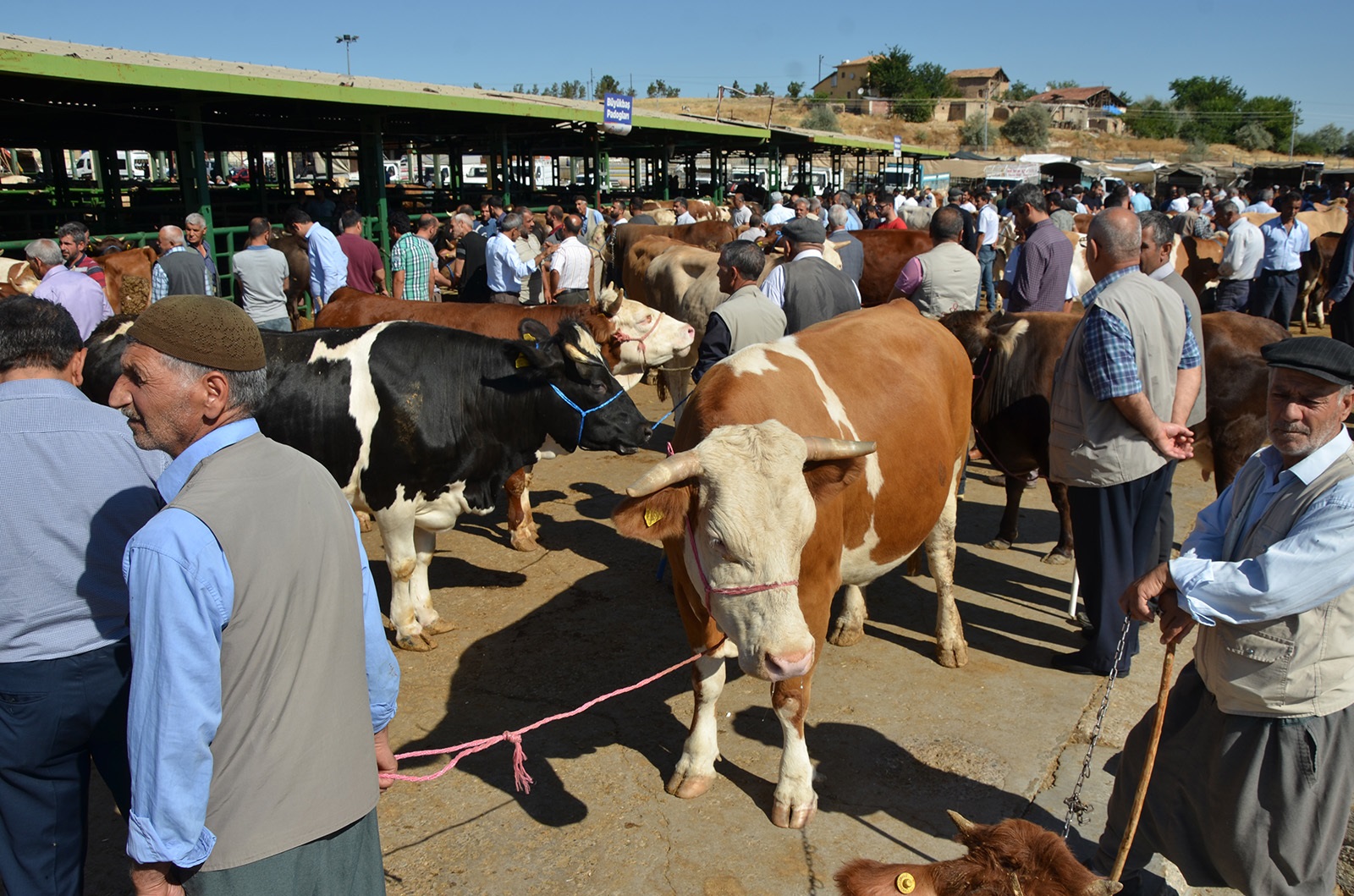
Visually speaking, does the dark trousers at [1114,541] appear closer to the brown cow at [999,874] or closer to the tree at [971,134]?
the brown cow at [999,874]

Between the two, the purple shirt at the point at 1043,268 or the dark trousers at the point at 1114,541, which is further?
the purple shirt at the point at 1043,268

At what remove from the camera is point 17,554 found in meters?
2.35

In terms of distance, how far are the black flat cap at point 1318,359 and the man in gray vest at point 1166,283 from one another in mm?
2390

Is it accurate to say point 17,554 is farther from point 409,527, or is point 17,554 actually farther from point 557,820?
point 409,527

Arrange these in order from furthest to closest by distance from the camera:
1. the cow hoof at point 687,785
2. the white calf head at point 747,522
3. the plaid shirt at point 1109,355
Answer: the plaid shirt at point 1109,355, the cow hoof at point 687,785, the white calf head at point 747,522

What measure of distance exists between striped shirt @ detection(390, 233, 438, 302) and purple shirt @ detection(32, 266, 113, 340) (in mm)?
3470

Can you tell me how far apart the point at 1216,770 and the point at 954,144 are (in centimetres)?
8307

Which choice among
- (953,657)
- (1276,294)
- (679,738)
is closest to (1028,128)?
(1276,294)

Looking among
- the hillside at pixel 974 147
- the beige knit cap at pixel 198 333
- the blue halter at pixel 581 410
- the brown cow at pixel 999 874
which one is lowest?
the brown cow at pixel 999 874

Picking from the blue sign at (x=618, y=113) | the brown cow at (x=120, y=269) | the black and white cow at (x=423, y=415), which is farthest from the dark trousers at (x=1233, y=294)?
the brown cow at (x=120, y=269)

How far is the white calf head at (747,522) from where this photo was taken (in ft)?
9.50

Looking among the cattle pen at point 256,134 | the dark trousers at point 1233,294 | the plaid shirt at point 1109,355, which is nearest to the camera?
the plaid shirt at point 1109,355

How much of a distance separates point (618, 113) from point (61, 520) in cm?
1524

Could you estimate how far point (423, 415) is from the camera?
494cm
